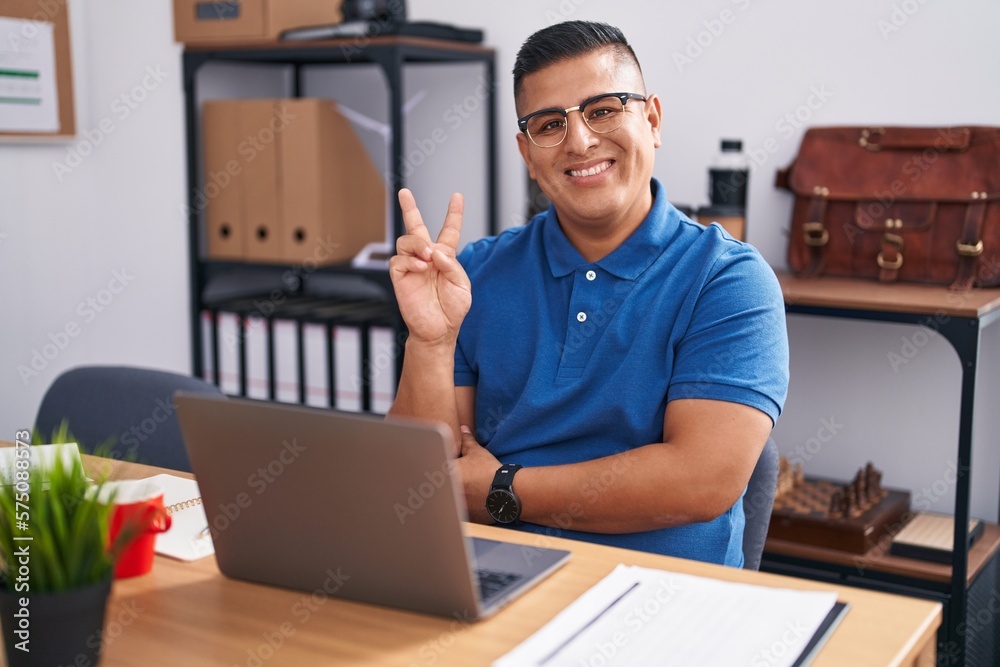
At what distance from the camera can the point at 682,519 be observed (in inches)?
54.7

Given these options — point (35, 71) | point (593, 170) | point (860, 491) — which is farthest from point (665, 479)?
point (35, 71)

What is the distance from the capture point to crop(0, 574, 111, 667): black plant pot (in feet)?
2.82

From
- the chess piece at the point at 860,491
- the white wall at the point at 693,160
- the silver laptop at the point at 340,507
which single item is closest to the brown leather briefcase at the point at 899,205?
the white wall at the point at 693,160

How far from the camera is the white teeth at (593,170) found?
161cm

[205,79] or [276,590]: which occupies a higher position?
[205,79]

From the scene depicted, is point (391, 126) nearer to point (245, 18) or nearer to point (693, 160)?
point (245, 18)

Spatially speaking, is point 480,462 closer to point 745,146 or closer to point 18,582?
point 18,582

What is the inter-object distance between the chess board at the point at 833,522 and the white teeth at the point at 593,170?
1010 mm

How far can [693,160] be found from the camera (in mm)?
2738

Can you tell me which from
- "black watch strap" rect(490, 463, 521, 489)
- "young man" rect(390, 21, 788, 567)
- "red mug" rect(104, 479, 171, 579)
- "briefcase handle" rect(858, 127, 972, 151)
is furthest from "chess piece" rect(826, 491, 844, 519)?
"red mug" rect(104, 479, 171, 579)

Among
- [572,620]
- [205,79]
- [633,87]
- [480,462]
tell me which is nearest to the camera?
[572,620]

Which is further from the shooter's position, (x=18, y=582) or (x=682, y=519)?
(x=682, y=519)

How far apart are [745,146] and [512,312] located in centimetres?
125

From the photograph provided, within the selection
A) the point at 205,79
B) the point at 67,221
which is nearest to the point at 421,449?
the point at 205,79
